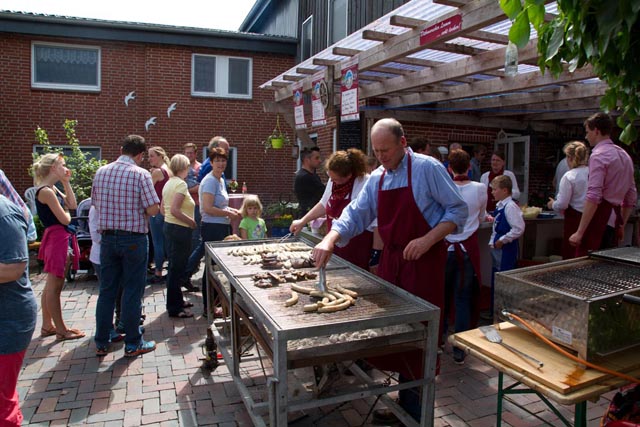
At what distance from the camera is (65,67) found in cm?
1259

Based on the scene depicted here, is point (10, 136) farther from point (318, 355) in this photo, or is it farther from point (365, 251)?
point (318, 355)

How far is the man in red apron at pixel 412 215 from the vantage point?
10.2ft

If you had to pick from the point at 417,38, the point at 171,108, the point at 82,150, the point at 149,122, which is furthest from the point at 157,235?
the point at 82,150

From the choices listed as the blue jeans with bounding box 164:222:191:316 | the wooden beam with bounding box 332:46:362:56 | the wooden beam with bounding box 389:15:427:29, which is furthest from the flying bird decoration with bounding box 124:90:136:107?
the wooden beam with bounding box 389:15:427:29

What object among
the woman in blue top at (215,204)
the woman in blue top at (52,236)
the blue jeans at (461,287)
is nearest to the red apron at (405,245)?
the blue jeans at (461,287)

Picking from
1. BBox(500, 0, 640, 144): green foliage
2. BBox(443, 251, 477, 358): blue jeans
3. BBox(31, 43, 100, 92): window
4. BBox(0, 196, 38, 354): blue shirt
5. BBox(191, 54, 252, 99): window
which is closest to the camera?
BBox(500, 0, 640, 144): green foliage

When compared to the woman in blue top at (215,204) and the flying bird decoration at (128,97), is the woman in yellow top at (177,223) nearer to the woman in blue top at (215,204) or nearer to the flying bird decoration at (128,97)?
the woman in blue top at (215,204)

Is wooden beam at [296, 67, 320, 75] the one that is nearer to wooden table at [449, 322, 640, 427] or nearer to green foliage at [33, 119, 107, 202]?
green foliage at [33, 119, 107, 202]

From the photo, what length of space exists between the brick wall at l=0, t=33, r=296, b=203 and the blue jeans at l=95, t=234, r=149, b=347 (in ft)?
30.7

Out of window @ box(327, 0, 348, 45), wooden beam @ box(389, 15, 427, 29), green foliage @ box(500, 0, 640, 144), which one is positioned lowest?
green foliage @ box(500, 0, 640, 144)

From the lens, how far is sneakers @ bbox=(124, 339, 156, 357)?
456 centimetres

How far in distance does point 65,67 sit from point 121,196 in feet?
33.6

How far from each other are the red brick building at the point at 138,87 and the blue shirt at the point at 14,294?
11108mm

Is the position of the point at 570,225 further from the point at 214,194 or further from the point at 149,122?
the point at 149,122
